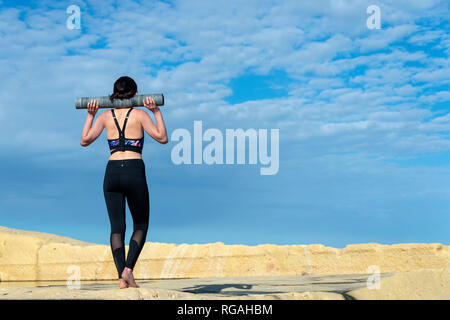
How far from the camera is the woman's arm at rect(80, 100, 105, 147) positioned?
5109 mm

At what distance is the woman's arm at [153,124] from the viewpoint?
4.96m

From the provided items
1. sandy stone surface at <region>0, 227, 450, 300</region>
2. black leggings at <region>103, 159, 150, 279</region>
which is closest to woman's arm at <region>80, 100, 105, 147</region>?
black leggings at <region>103, 159, 150, 279</region>

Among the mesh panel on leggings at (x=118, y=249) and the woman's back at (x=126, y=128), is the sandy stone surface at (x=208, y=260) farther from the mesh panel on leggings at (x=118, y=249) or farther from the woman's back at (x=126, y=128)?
the woman's back at (x=126, y=128)

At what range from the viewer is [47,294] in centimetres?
426

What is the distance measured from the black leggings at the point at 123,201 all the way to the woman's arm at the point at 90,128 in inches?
14.4

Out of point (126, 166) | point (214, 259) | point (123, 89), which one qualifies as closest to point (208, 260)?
point (214, 259)

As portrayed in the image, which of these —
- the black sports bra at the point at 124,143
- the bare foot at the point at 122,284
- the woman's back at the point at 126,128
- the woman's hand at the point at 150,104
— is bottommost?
the bare foot at the point at 122,284

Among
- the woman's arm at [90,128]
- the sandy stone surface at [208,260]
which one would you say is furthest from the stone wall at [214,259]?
the woman's arm at [90,128]

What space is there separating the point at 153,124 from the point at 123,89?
0.49 m

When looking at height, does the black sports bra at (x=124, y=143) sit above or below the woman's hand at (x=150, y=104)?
below

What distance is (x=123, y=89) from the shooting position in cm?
506

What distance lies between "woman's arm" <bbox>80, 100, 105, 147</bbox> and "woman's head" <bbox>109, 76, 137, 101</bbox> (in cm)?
22
